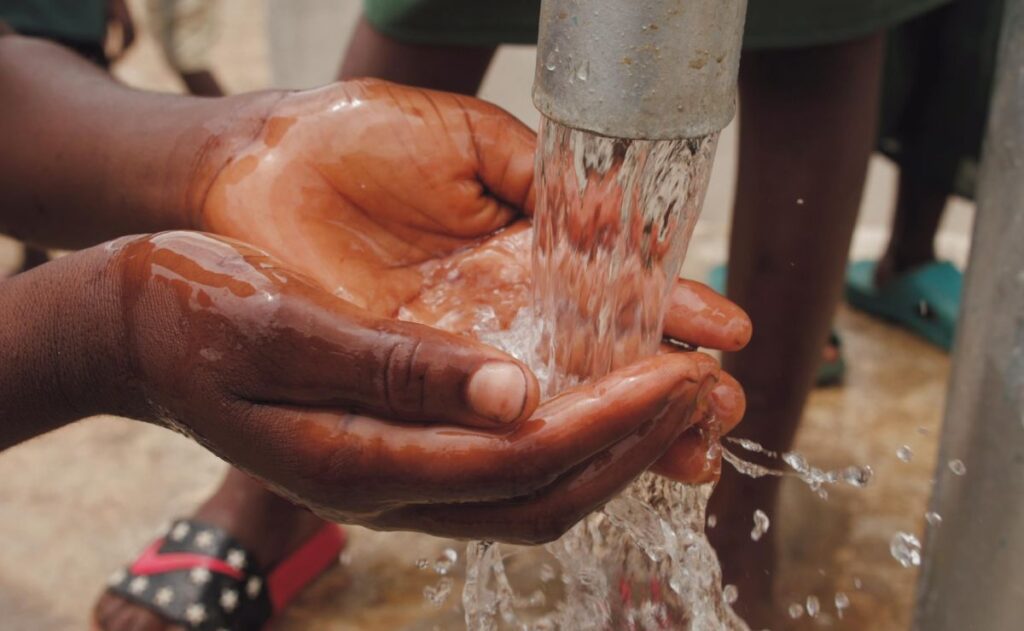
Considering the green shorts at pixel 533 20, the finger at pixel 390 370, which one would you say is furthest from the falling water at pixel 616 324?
the green shorts at pixel 533 20

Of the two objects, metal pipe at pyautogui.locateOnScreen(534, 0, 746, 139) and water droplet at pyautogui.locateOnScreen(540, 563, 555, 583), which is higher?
metal pipe at pyautogui.locateOnScreen(534, 0, 746, 139)

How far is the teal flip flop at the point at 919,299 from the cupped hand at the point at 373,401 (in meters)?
1.30

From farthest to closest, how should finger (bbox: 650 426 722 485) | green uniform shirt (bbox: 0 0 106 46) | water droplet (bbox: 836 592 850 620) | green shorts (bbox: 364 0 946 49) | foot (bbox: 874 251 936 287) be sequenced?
foot (bbox: 874 251 936 287)
green uniform shirt (bbox: 0 0 106 46)
water droplet (bbox: 836 592 850 620)
green shorts (bbox: 364 0 946 49)
finger (bbox: 650 426 722 485)

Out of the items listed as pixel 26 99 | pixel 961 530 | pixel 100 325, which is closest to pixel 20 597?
pixel 26 99

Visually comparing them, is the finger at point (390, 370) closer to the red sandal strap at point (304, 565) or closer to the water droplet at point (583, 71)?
the water droplet at point (583, 71)

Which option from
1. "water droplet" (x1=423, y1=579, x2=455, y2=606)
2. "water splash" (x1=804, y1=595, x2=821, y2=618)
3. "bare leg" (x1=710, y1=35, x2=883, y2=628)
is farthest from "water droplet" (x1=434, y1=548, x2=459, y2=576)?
"water splash" (x1=804, y1=595, x2=821, y2=618)

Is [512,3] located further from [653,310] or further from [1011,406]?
[1011,406]

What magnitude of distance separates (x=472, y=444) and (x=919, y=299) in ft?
4.86

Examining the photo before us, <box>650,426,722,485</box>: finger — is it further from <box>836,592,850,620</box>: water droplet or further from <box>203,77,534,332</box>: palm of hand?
<box>836,592,850,620</box>: water droplet

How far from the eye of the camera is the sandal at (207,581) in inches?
48.1

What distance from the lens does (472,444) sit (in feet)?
2.02

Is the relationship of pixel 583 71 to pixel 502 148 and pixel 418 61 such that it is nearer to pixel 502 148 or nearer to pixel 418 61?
pixel 502 148

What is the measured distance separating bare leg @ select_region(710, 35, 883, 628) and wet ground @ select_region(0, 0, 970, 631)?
0.08 m

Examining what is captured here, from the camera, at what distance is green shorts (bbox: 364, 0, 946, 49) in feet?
3.35
